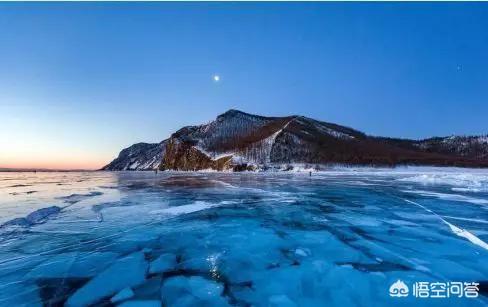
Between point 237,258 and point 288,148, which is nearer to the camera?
point 237,258

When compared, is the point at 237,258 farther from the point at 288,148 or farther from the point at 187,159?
the point at 187,159

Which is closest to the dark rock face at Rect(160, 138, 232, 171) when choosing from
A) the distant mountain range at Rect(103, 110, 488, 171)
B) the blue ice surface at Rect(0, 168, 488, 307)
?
the distant mountain range at Rect(103, 110, 488, 171)

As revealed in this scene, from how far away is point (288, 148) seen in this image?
12438cm

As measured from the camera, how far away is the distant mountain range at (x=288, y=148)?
112m

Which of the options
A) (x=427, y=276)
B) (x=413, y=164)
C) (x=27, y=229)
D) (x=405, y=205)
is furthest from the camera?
(x=413, y=164)

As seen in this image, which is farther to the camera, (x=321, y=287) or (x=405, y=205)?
(x=405, y=205)

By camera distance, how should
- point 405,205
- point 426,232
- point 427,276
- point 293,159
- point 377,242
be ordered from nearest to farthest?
point 427,276
point 377,242
point 426,232
point 405,205
point 293,159

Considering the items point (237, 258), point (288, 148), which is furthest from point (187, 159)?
point (237, 258)

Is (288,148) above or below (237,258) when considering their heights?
above

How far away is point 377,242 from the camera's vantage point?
8156 mm

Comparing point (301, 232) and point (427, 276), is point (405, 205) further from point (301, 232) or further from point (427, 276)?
point (427, 276)

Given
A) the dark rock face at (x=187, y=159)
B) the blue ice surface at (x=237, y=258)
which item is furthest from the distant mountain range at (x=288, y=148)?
the blue ice surface at (x=237, y=258)

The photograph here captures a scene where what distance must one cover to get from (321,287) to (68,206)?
13.9 m

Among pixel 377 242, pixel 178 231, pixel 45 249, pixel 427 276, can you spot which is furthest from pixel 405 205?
pixel 45 249
